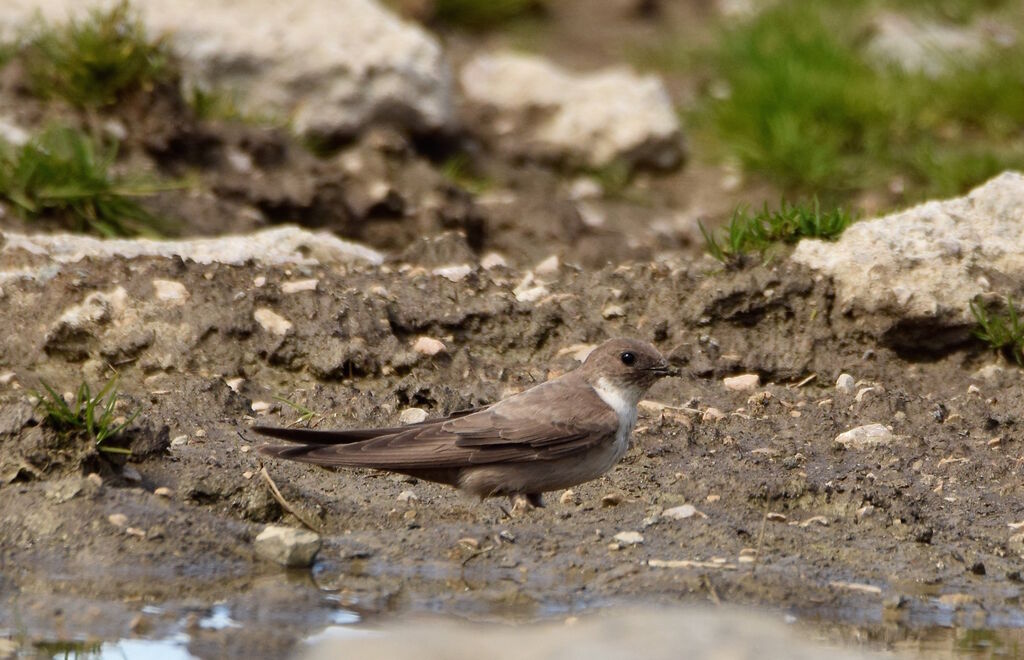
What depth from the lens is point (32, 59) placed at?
9102 millimetres

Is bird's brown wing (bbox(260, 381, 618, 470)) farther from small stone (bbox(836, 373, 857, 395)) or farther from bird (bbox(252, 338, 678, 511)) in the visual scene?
small stone (bbox(836, 373, 857, 395))

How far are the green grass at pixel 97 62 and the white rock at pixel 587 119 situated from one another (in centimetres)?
288

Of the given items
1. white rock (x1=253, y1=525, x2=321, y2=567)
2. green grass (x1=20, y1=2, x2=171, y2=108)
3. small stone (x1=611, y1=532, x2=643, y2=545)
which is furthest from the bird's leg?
green grass (x1=20, y1=2, x2=171, y2=108)

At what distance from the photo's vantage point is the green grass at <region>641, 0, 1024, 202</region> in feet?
34.0

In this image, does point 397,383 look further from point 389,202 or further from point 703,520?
point 389,202

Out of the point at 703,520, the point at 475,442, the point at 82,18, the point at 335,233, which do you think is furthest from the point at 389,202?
the point at 703,520

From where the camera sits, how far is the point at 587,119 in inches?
432

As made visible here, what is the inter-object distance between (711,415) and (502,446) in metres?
1.18

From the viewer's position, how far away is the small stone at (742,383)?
Result: 651cm

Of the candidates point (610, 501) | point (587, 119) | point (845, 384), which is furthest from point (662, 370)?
point (587, 119)

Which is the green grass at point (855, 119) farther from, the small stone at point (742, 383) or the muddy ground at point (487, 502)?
the small stone at point (742, 383)

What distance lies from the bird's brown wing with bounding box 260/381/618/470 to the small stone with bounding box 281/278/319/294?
1.52 m

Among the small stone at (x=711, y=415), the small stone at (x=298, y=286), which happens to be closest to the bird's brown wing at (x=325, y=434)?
the small stone at (x=711, y=415)

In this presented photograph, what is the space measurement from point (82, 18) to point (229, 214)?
184 centimetres
